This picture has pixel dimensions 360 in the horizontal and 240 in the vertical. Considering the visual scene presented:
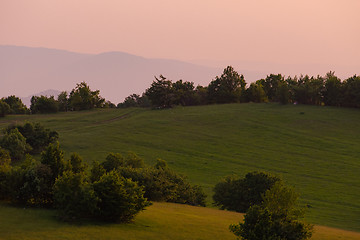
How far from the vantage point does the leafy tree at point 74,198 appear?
28859mm

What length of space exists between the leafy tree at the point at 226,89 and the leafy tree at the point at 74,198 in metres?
114

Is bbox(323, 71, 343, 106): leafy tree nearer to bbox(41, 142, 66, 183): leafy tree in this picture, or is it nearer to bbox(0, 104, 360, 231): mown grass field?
bbox(0, 104, 360, 231): mown grass field

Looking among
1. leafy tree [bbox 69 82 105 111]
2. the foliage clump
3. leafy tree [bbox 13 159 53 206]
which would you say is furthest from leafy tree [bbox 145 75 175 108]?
leafy tree [bbox 13 159 53 206]

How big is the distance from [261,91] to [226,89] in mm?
11740

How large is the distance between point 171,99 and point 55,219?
344 ft

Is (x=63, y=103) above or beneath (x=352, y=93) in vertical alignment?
beneath

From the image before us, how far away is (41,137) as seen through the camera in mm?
81688

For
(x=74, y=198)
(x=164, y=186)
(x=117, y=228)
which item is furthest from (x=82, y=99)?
(x=117, y=228)

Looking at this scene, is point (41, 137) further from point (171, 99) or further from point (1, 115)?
point (171, 99)

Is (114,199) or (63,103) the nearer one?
(114,199)

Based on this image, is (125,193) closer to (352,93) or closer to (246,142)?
(246,142)

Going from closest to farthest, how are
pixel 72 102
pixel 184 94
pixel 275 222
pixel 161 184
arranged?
pixel 275 222 → pixel 161 184 → pixel 72 102 → pixel 184 94

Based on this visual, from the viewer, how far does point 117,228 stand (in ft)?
92.2

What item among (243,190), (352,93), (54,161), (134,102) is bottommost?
(243,190)
